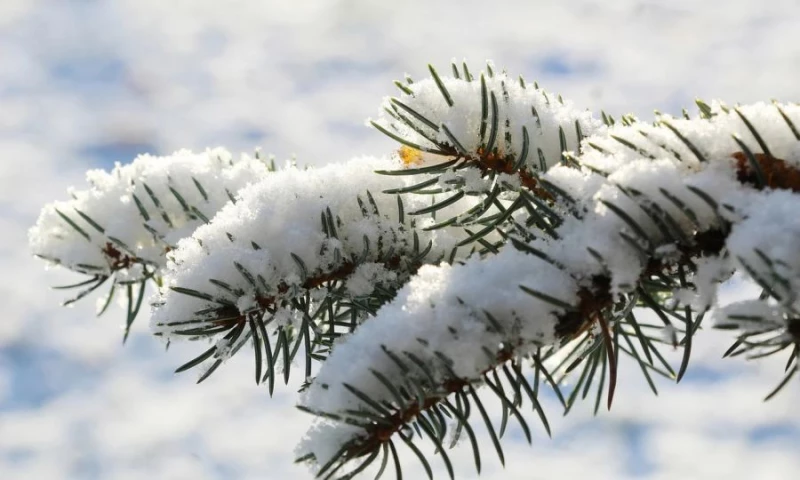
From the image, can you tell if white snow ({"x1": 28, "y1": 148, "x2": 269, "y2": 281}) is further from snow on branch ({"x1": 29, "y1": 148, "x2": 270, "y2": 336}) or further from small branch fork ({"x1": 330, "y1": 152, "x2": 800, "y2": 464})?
small branch fork ({"x1": 330, "y1": 152, "x2": 800, "y2": 464})

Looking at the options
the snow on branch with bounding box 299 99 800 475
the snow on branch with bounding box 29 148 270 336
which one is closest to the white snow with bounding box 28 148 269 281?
the snow on branch with bounding box 29 148 270 336

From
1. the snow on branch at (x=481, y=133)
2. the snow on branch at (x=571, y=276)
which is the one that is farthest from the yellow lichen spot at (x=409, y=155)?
the snow on branch at (x=571, y=276)

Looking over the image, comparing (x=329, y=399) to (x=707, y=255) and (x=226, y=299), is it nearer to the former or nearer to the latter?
(x=226, y=299)

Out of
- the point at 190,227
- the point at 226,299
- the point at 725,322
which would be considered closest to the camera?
the point at 725,322

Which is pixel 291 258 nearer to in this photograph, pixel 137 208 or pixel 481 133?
pixel 481 133

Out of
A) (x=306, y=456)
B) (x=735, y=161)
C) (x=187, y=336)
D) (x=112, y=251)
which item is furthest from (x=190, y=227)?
(x=735, y=161)
